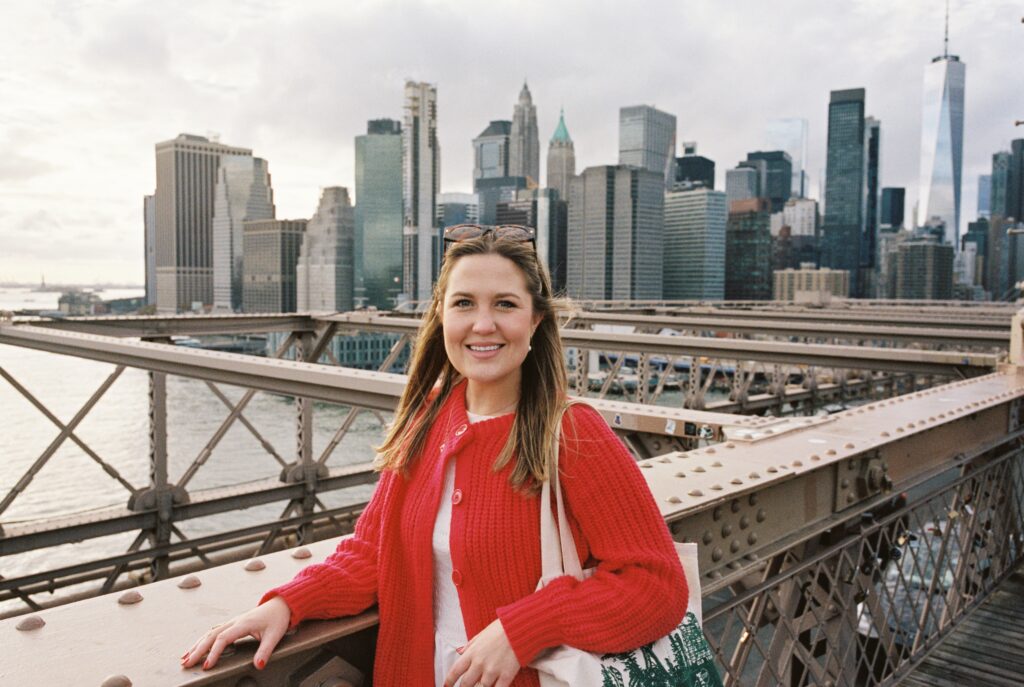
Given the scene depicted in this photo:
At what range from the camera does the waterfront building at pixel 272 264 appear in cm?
7769

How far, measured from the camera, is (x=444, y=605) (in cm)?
191

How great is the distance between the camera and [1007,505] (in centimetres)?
575

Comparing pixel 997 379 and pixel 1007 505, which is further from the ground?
pixel 997 379

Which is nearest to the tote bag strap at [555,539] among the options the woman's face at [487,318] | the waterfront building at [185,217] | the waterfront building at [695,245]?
the woman's face at [487,318]

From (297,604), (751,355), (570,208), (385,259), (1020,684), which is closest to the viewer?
(297,604)

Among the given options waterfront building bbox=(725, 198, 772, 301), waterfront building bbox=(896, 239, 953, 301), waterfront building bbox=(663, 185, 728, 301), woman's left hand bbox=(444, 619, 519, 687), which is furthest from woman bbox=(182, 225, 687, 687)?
waterfront building bbox=(896, 239, 953, 301)

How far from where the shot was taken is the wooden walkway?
4.28m

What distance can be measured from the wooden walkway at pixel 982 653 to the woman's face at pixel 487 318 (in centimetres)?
343

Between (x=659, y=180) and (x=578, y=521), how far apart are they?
99291 millimetres

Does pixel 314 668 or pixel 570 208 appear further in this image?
pixel 570 208

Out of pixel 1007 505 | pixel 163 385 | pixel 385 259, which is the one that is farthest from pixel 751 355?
pixel 385 259

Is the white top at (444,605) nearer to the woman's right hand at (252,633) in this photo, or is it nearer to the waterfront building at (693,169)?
the woman's right hand at (252,633)

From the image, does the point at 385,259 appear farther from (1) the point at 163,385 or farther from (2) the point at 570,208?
(1) the point at 163,385

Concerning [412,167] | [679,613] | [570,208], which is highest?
[412,167]
